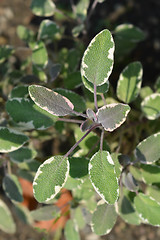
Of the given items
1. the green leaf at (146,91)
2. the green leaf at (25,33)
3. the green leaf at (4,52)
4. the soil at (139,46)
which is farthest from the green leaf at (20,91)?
the soil at (139,46)

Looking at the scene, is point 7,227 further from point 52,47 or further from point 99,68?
point 52,47

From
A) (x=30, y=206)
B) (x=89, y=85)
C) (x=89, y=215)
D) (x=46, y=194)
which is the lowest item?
(x=30, y=206)

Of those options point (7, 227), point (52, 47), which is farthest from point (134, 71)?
point (52, 47)

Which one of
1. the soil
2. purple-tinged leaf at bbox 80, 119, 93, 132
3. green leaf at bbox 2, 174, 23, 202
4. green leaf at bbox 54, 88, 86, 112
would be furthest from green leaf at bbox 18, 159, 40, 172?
the soil

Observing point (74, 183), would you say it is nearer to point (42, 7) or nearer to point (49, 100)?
point (49, 100)

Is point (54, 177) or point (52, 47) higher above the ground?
point (54, 177)

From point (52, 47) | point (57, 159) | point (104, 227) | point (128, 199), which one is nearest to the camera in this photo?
point (57, 159)

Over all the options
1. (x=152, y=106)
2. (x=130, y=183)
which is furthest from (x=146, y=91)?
(x=130, y=183)

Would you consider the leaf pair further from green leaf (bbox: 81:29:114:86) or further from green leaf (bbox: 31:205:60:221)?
green leaf (bbox: 31:205:60:221)
